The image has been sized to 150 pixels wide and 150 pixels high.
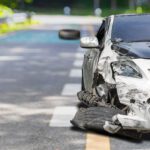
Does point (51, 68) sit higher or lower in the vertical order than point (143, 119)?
lower

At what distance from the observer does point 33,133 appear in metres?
7.34

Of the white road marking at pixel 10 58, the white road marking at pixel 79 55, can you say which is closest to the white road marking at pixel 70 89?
the white road marking at pixel 10 58

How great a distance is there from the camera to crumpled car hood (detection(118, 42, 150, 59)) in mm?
7094

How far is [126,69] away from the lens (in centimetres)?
703

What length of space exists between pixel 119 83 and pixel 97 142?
70cm

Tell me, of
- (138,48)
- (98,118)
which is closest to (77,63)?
(138,48)

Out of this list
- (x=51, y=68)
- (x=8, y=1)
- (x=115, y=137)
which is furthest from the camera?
(x=8, y=1)

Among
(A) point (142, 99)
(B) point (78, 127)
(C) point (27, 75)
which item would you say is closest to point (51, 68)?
(C) point (27, 75)

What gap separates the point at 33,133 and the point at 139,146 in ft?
4.57

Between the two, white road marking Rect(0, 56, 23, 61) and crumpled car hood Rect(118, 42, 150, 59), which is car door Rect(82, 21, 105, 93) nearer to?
crumpled car hood Rect(118, 42, 150, 59)

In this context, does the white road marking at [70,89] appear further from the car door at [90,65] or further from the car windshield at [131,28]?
the car windshield at [131,28]

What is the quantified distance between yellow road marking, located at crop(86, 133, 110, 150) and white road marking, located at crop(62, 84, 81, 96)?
140 inches

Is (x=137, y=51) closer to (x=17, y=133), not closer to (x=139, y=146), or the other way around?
(x=139, y=146)

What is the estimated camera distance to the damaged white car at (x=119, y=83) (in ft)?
21.9
